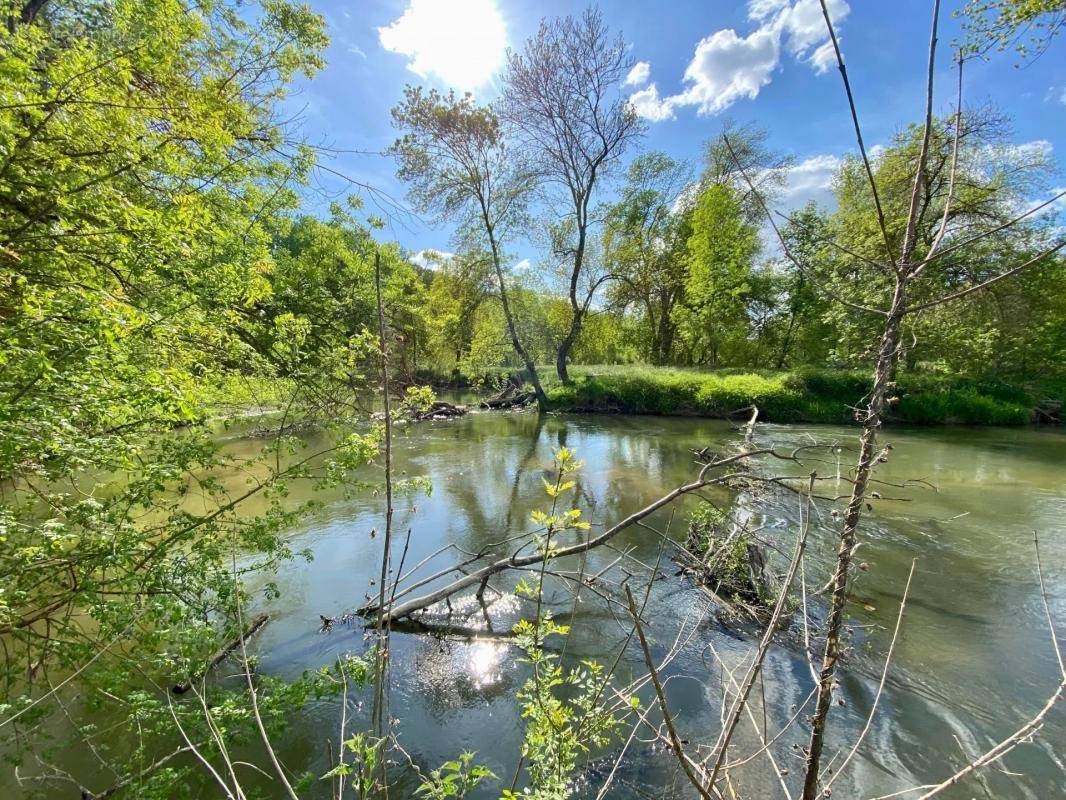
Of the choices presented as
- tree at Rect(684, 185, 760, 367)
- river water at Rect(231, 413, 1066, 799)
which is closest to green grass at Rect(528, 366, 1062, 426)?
tree at Rect(684, 185, 760, 367)

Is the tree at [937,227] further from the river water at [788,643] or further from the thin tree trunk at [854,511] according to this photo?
the thin tree trunk at [854,511]

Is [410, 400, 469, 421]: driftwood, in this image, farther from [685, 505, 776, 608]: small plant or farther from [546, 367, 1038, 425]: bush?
[685, 505, 776, 608]: small plant

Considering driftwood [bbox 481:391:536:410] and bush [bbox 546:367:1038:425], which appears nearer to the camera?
bush [bbox 546:367:1038:425]

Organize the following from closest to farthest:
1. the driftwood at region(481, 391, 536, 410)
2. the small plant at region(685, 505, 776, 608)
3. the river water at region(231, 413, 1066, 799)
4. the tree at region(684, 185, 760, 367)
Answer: the river water at region(231, 413, 1066, 799)
the small plant at region(685, 505, 776, 608)
the tree at region(684, 185, 760, 367)
the driftwood at region(481, 391, 536, 410)

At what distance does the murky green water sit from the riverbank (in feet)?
21.7

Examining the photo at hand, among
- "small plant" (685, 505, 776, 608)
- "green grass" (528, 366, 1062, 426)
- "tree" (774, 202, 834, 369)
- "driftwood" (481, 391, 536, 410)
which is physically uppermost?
"tree" (774, 202, 834, 369)

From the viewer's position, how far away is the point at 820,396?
16438mm

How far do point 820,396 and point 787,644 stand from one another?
47.9 ft

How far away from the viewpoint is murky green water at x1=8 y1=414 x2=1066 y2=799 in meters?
3.29

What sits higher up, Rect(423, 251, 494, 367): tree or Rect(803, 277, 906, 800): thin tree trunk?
Rect(423, 251, 494, 367): tree

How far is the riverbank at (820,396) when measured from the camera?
50.4 feet

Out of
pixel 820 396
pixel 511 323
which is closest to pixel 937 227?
pixel 820 396

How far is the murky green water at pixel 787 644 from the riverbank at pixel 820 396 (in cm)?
663

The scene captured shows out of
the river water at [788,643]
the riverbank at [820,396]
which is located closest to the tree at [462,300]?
the riverbank at [820,396]
